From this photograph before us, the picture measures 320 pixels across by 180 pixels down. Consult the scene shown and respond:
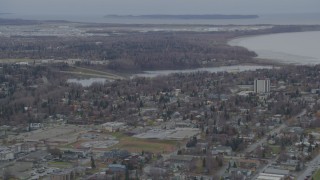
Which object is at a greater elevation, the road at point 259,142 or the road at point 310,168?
the road at point 310,168

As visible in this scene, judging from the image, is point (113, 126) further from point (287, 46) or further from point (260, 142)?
point (287, 46)

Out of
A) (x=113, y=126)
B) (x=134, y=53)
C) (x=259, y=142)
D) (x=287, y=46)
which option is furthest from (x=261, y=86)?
(x=287, y=46)

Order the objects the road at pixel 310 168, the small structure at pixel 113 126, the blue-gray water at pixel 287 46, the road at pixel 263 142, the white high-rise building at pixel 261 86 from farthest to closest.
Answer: the blue-gray water at pixel 287 46 < the white high-rise building at pixel 261 86 < the small structure at pixel 113 126 < the road at pixel 263 142 < the road at pixel 310 168

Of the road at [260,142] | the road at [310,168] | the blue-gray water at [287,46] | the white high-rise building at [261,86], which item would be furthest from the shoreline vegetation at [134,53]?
the road at [310,168]

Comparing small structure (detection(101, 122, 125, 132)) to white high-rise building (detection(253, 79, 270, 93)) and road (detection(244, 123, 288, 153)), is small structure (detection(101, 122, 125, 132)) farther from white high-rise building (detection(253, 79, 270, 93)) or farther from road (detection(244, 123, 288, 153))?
white high-rise building (detection(253, 79, 270, 93))

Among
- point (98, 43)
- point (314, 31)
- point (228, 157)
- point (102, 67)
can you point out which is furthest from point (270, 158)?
point (314, 31)

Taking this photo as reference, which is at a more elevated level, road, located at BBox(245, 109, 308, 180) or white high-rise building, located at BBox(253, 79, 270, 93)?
white high-rise building, located at BBox(253, 79, 270, 93)

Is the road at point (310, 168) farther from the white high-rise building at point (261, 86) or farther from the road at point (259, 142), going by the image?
the white high-rise building at point (261, 86)

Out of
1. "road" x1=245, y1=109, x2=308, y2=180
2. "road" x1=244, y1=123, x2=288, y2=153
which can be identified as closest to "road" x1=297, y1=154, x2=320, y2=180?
"road" x1=245, y1=109, x2=308, y2=180

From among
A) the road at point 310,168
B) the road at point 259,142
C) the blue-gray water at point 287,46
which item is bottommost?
the blue-gray water at point 287,46

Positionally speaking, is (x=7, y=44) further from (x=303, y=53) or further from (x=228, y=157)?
(x=228, y=157)
